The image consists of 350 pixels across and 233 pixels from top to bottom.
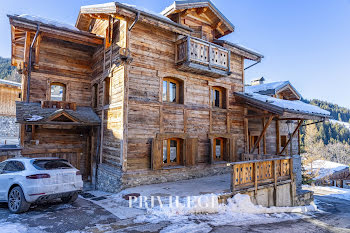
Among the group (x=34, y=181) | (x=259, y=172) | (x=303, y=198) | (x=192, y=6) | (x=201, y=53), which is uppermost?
(x=192, y=6)

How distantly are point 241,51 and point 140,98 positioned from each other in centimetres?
809

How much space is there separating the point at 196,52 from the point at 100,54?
559 centimetres

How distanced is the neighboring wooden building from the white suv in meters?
21.0

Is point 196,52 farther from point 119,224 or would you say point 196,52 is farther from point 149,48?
point 119,224

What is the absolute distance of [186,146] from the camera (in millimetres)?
11531

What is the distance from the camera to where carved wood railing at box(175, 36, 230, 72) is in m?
11.0

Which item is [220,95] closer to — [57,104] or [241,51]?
[241,51]

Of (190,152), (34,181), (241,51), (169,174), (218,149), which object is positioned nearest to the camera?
(34,181)

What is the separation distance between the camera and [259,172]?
371 inches

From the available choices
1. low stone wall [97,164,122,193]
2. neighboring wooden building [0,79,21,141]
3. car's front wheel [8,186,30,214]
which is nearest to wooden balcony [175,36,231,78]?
low stone wall [97,164,122,193]

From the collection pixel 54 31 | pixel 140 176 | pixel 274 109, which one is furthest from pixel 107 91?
pixel 274 109

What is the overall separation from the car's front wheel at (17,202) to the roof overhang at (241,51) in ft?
40.1

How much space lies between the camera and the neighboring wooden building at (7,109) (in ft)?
78.9

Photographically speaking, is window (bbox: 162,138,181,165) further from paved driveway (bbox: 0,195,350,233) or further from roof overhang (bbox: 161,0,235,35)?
roof overhang (bbox: 161,0,235,35)
